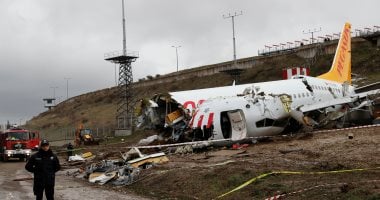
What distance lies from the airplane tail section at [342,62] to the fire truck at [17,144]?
2346 cm

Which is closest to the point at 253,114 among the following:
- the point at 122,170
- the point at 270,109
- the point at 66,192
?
the point at 270,109

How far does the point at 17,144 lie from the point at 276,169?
28.5 meters

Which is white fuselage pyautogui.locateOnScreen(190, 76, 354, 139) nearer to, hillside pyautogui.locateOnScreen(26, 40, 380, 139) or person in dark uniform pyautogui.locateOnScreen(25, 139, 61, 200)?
person in dark uniform pyautogui.locateOnScreen(25, 139, 61, 200)

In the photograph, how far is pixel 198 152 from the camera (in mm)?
26859

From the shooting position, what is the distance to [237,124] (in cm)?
2744

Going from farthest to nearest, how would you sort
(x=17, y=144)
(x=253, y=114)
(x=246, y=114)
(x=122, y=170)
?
(x=17, y=144) → (x=253, y=114) → (x=246, y=114) → (x=122, y=170)

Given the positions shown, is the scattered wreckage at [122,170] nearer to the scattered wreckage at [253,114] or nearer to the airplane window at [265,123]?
the scattered wreckage at [253,114]

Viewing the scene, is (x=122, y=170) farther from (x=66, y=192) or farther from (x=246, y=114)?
(x=246, y=114)

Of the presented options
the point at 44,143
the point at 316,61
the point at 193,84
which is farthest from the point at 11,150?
the point at 193,84

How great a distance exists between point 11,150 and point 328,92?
23.7 metres

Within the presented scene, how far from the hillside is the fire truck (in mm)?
29758

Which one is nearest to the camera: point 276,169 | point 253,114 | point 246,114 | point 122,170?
point 276,169

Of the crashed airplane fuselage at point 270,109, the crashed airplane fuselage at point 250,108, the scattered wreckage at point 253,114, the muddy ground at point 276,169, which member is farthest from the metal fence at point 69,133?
the muddy ground at point 276,169

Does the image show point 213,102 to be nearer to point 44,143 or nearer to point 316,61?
point 44,143
